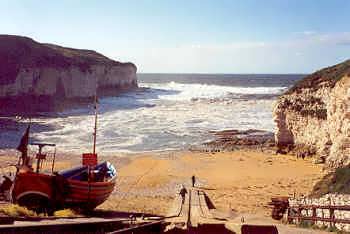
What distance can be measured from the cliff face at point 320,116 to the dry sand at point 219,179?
1.57 meters

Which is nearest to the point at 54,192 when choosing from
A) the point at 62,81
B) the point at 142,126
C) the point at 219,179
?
the point at 219,179

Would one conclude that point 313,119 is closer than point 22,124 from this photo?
Yes

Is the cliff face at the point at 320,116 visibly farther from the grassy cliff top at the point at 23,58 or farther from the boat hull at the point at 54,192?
the grassy cliff top at the point at 23,58

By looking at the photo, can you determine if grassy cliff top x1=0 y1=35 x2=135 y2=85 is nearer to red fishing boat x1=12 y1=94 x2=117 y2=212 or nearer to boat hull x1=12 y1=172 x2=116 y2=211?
red fishing boat x1=12 y1=94 x2=117 y2=212

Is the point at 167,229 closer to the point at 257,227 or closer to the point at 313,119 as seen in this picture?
the point at 257,227

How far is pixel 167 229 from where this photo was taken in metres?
12.4

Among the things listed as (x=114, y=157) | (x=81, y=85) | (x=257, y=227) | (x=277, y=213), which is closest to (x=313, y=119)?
(x=114, y=157)

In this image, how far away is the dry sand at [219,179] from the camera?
21.8m

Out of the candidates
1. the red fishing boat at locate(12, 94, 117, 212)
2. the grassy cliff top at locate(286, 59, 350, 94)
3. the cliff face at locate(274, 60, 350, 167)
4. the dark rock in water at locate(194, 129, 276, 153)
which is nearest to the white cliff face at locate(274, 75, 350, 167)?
the cliff face at locate(274, 60, 350, 167)

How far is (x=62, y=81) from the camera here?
7375 centimetres

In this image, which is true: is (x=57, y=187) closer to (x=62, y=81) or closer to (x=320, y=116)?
(x=320, y=116)

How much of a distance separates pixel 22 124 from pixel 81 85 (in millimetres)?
31472

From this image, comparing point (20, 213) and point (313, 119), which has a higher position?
point (313, 119)

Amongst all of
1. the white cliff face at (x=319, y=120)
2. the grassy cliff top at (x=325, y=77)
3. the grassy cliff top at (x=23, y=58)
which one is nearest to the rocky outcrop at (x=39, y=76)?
the grassy cliff top at (x=23, y=58)
